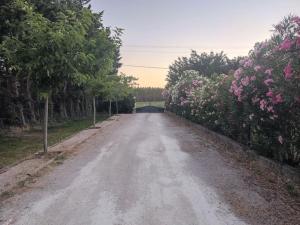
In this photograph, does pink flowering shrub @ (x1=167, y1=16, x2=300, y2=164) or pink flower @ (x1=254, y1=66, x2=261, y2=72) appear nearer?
pink flowering shrub @ (x1=167, y1=16, x2=300, y2=164)

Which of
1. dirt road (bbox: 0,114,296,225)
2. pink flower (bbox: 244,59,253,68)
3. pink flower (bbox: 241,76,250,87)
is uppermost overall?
pink flower (bbox: 244,59,253,68)

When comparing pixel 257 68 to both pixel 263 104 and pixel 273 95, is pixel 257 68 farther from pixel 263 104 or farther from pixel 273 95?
pixel 273 95

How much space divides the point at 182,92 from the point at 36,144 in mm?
17989

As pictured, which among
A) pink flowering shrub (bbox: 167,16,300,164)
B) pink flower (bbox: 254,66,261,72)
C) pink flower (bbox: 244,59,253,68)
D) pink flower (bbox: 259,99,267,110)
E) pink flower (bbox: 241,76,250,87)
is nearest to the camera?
pink flowering shrub (bbox: 167,16,300,164)

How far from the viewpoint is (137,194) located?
8.01m

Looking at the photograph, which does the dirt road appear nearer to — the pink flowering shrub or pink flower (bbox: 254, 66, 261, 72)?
the pink flowering shrub

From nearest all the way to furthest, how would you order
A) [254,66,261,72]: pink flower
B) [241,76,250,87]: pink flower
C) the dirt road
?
the dirt road < [254,66,261,72]: pink flower < [241,76,250,87]: pink flower

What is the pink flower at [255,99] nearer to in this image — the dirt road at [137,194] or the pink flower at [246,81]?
the pink flower at [246,81]

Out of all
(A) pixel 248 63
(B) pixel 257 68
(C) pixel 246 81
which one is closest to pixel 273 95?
(B) pixel 257 68

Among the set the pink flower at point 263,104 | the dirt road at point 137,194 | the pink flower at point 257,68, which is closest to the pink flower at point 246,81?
the pink flower at point 257,68

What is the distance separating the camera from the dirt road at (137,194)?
6566 millimetres

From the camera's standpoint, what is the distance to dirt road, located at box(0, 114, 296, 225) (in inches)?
259

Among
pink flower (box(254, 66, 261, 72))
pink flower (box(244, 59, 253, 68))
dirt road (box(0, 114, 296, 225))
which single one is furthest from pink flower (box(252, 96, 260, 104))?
dirt road (box(0, 114, 296, 225))

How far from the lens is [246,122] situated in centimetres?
1183
